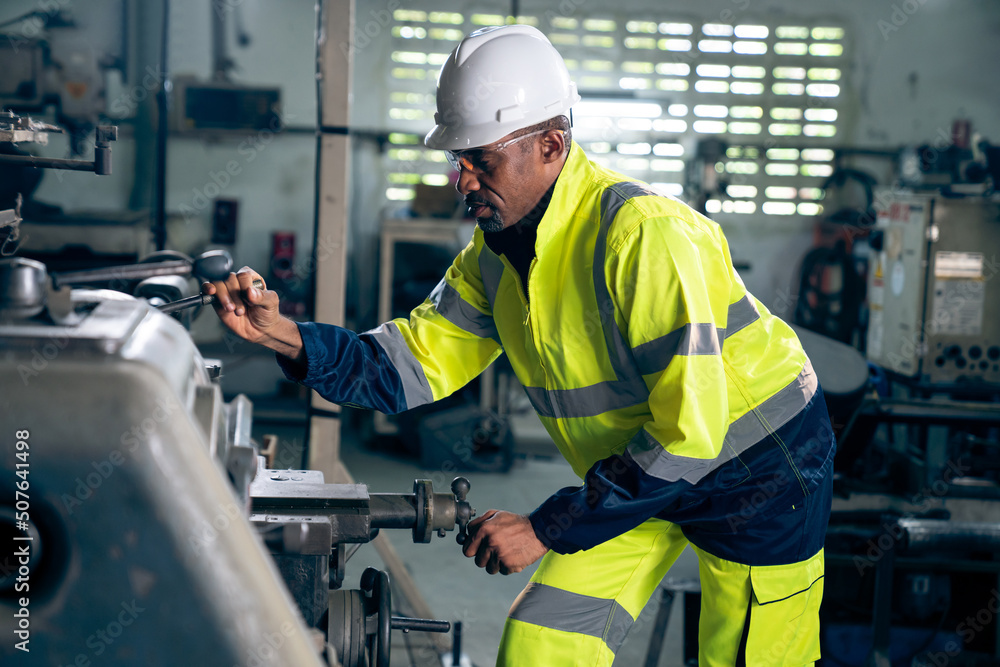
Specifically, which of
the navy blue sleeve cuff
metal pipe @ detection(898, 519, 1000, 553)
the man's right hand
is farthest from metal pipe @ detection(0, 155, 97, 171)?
metal pipe @ detection(898, 519, 1000, 553)

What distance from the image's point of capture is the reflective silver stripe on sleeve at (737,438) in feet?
3.82

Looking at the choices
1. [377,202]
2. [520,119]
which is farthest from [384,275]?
[520,119]

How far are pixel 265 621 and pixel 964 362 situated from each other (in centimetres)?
317

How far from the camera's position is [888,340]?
353 centimetres

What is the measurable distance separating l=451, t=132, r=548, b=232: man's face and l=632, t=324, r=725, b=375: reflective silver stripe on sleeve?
12.2 inches

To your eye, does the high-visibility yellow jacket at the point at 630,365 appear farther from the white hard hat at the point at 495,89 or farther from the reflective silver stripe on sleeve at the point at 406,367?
the white hard hat at the point at 495,89

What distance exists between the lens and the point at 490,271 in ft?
4.93

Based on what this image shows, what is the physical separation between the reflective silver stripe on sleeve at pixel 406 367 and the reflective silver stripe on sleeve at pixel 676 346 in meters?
0.44

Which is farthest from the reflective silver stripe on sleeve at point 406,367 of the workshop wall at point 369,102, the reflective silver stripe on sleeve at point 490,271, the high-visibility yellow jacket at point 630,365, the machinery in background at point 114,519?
the workshop wall at point 369,102

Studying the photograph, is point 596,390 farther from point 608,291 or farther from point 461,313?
point 461,313

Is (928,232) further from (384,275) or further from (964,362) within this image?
(384,275)

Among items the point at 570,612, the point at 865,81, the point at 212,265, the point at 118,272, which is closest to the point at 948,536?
the point at 570,612

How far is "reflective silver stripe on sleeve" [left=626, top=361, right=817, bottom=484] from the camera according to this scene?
116 cm

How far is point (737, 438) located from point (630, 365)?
0.20 m
